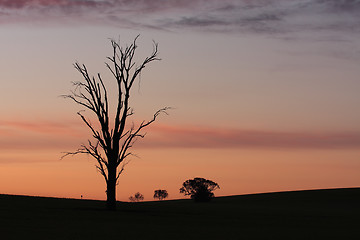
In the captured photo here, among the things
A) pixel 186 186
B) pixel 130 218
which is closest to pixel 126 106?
pixel 130 218

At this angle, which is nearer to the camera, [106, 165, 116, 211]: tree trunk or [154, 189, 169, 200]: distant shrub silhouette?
[106, 165, 116, 211]: tree trunk

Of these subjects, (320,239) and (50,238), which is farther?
(320,239)

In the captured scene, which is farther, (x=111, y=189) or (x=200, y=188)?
(x=200, y=188)

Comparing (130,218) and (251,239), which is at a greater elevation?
(130,218)

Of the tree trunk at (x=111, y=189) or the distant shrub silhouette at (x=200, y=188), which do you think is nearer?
the tree trunk at (x=111, y=189)

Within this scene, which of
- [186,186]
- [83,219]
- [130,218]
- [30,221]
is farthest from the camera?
[186,186]

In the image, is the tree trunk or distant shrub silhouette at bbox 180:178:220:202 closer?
the tree trunk

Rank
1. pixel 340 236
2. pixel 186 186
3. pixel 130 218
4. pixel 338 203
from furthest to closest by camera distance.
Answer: pixel 186 186
pixel 338 203
pixel 130 218
pixel 340 236

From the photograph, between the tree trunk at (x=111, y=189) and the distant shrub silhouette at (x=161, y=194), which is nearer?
the tree trunk at (x=111, y=189)

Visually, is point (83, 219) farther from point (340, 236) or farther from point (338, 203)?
point (338, 203)

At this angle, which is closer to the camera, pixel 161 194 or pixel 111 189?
pixel 111 189

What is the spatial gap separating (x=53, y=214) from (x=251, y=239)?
635 inches

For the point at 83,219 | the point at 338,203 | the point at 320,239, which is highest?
the point at 338,203

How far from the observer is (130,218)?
38938mm
